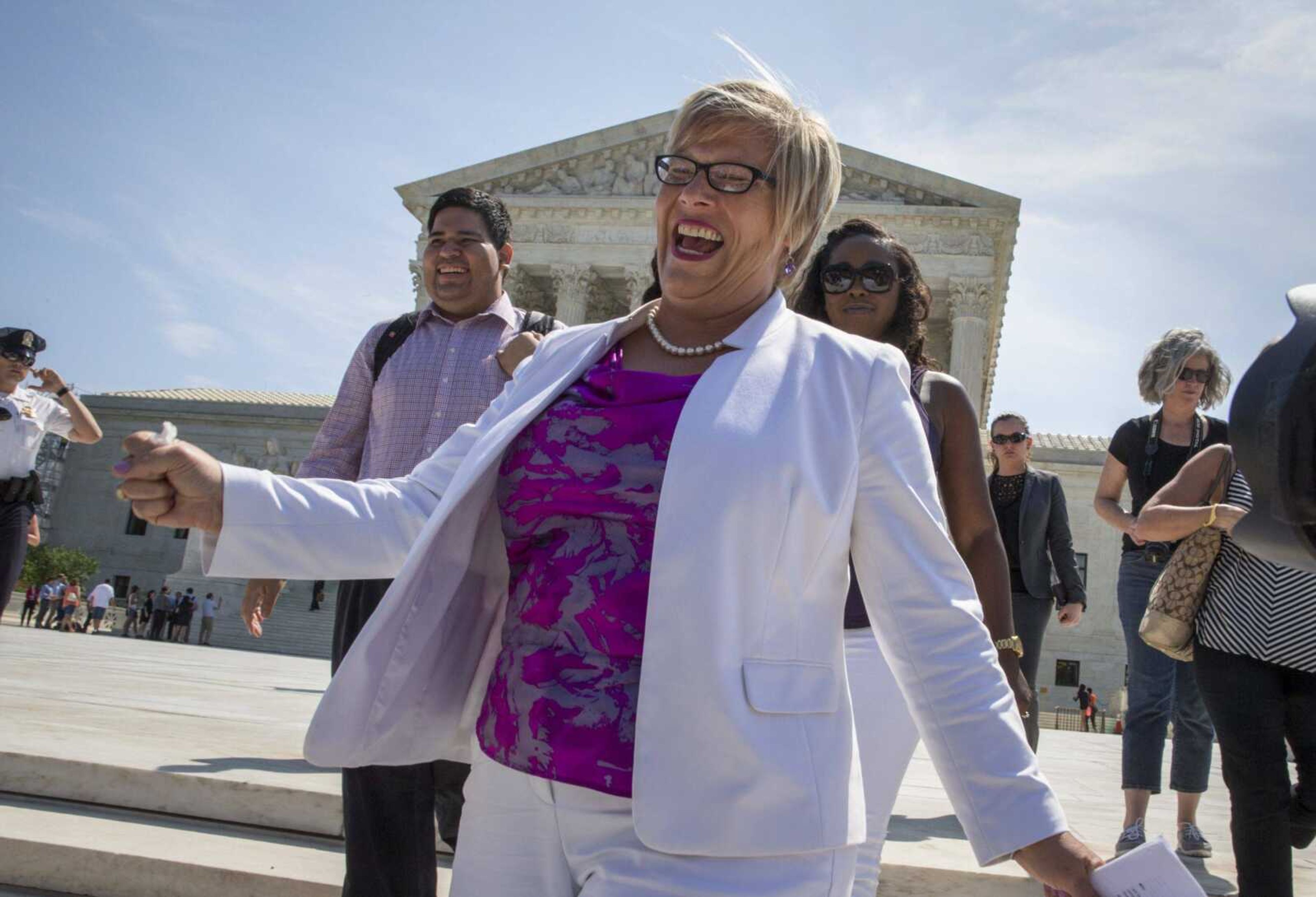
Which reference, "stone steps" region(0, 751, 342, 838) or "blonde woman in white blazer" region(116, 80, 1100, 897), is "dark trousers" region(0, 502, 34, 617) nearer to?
"stone steps" region(0, 751, 342, 838)

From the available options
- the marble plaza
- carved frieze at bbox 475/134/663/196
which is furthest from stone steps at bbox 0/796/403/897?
carved frieze at bbox 475/134/663/196

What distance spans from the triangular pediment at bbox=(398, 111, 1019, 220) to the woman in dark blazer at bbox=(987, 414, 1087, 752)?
29476 millimetres

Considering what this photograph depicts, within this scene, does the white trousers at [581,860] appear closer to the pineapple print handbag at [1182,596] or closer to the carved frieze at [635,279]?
the pineapple print handbag at [1182,596]

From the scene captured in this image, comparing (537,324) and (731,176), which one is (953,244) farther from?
(731,176)

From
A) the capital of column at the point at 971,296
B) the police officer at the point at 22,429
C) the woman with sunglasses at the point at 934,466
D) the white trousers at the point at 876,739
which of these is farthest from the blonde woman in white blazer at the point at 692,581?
the capital of column at the point at 971,296

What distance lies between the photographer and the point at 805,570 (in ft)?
4.68

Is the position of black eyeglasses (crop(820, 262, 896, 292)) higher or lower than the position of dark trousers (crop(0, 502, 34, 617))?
higher

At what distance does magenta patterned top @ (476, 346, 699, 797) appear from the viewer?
1427 millimetres

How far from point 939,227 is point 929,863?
31757 millimetres

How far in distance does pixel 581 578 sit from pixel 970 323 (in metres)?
32.3

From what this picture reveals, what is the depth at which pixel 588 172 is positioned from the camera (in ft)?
118

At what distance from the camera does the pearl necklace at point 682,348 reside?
169 centimetres

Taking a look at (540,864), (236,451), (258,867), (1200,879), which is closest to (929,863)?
(1200,879)

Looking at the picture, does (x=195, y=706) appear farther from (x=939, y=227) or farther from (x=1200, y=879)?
(x=939, y=227)
